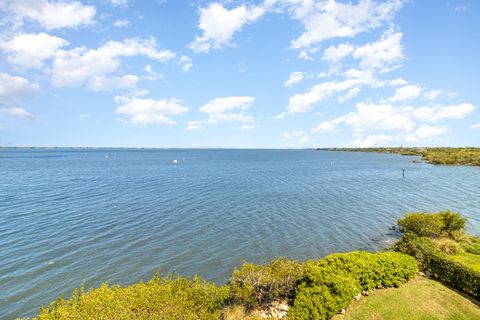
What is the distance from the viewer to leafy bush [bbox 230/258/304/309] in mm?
15180

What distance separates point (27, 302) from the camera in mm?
18344

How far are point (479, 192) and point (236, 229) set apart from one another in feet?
180

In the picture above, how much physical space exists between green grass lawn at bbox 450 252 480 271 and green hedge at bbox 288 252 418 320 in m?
4.92

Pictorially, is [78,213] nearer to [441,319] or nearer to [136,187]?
[136,187]

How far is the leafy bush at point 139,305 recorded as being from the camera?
34.1ft

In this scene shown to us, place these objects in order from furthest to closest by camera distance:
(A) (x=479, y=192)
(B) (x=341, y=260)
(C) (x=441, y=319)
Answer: (A) (x=479, y=192) < (B) (x=341, y=260) < (C) (x=441, y=319)

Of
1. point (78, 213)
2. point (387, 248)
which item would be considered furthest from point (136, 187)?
point (387, 248)

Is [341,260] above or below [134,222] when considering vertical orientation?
above

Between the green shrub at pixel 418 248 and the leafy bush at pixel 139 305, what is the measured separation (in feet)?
52.5

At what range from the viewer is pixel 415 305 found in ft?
49.4

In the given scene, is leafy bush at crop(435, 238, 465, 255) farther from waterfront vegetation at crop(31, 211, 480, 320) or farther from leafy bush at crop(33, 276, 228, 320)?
leafy bush at crop(33, 276, 228, 320)

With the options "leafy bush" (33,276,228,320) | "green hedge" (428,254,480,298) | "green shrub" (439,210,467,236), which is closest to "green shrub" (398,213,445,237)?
"green shrub" (439,210,467,236)

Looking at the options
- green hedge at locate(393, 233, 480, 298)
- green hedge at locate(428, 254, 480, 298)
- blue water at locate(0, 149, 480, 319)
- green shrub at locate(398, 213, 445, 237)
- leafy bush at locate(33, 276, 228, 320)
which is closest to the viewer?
leafy bush at locate(33, 276, 228, 320)

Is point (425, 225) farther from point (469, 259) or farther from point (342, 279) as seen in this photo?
point (342, 279)
